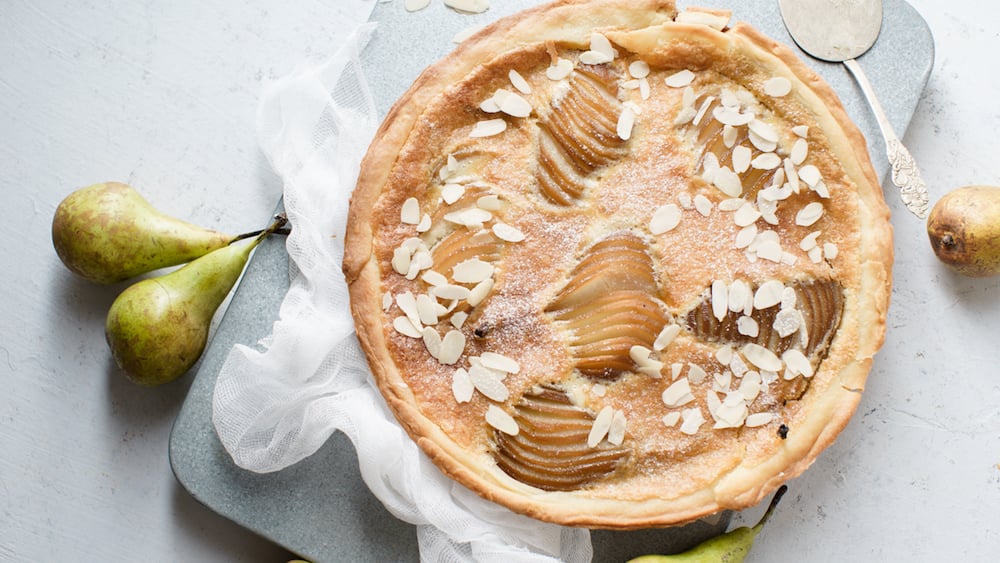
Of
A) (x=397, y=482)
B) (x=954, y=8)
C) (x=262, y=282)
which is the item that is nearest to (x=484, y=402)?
(x=397, y=482)

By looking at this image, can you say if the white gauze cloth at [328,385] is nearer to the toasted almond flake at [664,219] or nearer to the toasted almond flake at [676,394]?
the toasted almond flake at [676,394]

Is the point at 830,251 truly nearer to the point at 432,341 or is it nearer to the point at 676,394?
the point at 676,394

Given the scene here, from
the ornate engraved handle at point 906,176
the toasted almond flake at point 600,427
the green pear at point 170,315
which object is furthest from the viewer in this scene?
the ornate engraved handle at point 906,176

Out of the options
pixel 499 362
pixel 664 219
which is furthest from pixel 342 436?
pixel 664 219

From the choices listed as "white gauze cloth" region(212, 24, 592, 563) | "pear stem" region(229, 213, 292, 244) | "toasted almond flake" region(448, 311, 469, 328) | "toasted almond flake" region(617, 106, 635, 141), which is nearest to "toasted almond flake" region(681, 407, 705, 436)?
"white gauze cloth" region(212, 24, 592, 563)

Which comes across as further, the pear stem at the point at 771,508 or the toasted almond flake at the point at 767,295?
the pear stem at the point at 771,508

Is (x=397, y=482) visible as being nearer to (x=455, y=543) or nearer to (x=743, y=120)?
(x=455, y=543)

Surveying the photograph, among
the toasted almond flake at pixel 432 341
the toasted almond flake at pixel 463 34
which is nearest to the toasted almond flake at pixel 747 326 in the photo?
the toasted almond flake at pixel 432 341
